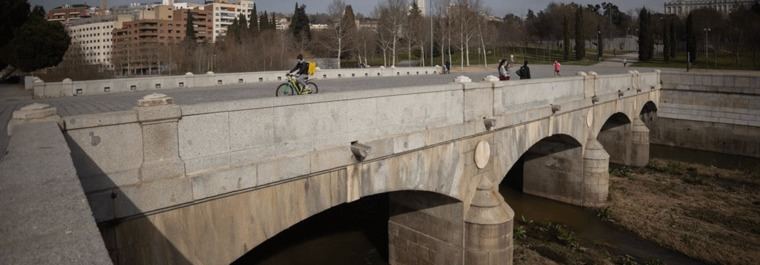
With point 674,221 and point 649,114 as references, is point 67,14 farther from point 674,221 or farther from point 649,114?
point 674,221

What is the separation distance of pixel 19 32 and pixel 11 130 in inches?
1260

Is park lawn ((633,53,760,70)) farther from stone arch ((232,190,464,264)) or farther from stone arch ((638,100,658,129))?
stone arch ((232,190,464,264))

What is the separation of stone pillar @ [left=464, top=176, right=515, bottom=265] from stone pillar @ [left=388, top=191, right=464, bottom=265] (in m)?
0.23

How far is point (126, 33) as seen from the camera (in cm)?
12475

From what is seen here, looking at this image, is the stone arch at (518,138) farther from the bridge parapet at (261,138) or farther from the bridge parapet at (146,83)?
the bridge parapet at (146,83)

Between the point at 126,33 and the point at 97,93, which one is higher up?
the point at 126,33

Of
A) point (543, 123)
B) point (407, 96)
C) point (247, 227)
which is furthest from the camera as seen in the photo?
point (543, 123)

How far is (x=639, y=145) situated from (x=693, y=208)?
8051 millimetres

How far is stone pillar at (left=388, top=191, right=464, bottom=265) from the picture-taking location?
12.8 m

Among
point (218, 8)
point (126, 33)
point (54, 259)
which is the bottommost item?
point (54, 259)

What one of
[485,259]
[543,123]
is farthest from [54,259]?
[543,123]

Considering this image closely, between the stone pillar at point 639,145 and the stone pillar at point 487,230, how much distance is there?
17.3 metres

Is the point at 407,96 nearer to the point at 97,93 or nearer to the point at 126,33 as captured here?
the point at 97,93

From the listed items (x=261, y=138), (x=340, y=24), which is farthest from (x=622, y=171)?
(x=340, y=24)
